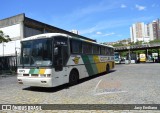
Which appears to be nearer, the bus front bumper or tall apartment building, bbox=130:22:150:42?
the bus front bumper

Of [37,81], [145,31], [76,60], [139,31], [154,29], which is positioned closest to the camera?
[37,81]

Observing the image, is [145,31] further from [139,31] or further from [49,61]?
[49,61]

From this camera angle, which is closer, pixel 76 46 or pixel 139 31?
pixel 76 46

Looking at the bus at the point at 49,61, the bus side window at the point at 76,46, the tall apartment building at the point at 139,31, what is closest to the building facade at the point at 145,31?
the tall apartment building at the point at 139,31

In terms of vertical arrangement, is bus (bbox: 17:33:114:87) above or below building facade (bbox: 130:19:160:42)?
below

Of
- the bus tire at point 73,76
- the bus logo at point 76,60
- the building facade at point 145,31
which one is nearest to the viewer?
the bus tire at point 73,76

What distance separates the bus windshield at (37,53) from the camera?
9.77 metres

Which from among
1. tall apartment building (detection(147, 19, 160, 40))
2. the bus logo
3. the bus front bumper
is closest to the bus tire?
the bus logo

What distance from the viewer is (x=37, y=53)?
32.9 ft

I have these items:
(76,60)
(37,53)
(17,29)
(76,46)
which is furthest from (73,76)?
(17,29)

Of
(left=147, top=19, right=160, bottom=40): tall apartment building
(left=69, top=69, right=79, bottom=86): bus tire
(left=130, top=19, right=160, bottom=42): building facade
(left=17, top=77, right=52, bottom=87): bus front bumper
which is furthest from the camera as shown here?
(left=130, top=19, right=160, bottom=42): building facade

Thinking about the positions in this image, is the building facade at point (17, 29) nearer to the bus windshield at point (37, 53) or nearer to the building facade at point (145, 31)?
the bus windshield at point (37, 53)

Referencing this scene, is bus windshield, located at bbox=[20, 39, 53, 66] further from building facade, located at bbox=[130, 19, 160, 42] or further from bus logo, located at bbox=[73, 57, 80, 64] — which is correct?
building facade, located at bbox=[130, 19, 160, 42]

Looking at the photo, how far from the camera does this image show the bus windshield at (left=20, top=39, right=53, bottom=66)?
32.1 feet
